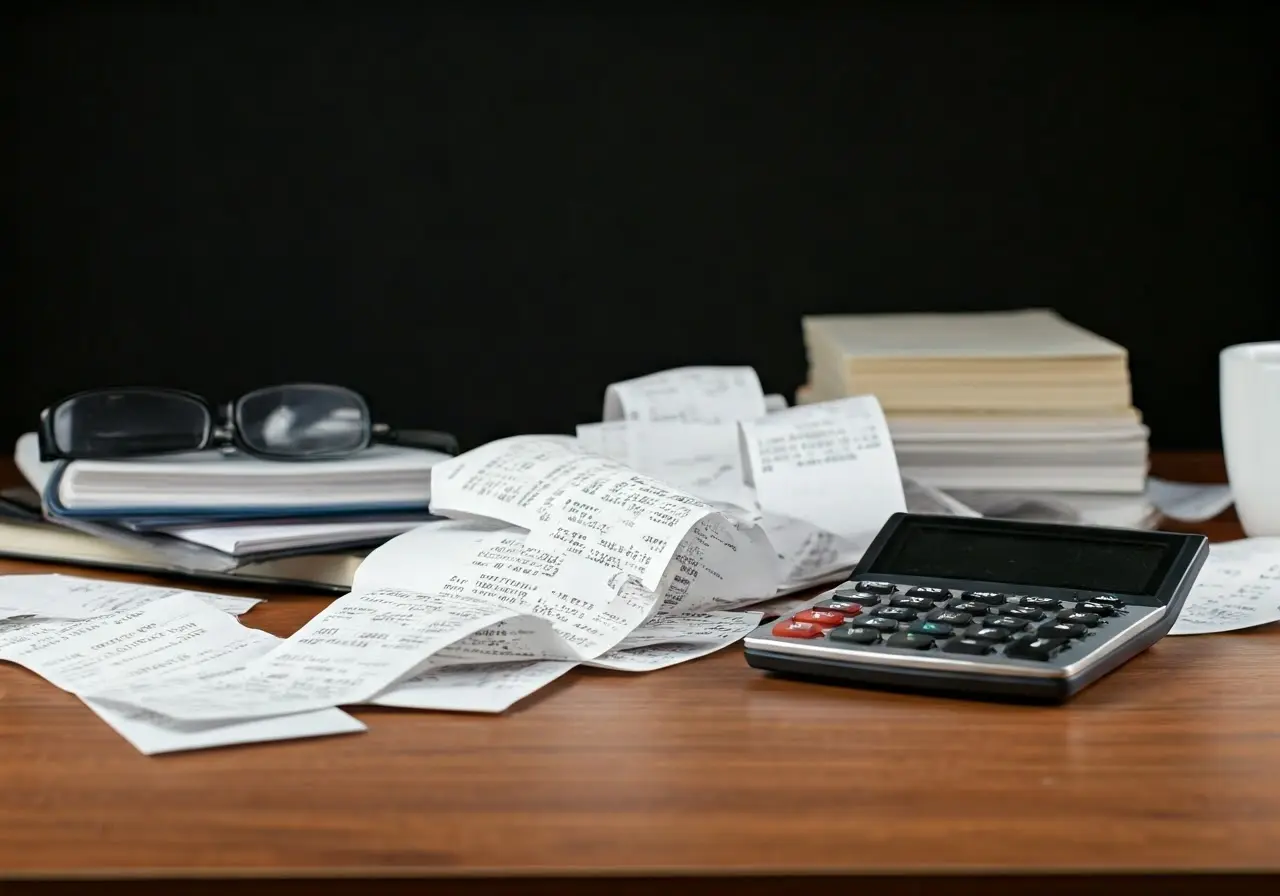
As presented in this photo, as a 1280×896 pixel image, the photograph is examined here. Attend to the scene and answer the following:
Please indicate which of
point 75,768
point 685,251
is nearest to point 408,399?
point 685,251

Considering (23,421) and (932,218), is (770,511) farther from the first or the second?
(23,421)

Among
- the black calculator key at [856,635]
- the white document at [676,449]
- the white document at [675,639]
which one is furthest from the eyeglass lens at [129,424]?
the black calculator key at [856,635]

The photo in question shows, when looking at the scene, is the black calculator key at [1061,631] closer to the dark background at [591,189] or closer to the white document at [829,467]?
the white document at [829,467]

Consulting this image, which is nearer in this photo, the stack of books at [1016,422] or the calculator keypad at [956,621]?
the calculator keypad at [956,621]

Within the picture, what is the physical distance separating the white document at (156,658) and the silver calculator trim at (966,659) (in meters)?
0.17

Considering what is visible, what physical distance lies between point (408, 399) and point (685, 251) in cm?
29

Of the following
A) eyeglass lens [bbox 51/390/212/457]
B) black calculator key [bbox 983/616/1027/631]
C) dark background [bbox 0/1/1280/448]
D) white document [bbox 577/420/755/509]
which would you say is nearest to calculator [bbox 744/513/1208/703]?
black calculator key [bbox 983/616/1027/631]

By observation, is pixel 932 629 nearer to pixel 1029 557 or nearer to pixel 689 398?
pixel 1029 557

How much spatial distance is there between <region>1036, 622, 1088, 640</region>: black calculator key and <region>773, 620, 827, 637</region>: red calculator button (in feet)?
0.28

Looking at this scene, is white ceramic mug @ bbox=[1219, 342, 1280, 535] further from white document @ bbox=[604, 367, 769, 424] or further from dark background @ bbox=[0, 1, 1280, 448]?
dark background @ bbox=[0, 1, 1280, 448]

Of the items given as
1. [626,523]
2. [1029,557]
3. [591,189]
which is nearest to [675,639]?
[626,523]

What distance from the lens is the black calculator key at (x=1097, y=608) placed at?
2.02ft

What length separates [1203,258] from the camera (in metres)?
1.36

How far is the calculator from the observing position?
0.56m
